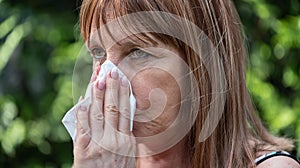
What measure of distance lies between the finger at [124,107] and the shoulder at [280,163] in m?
0.37

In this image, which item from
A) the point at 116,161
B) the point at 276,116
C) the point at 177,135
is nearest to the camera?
the point at 116,161

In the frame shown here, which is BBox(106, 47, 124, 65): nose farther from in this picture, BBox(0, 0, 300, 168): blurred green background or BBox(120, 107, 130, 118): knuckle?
BBox(0, 0, 300, 168): blurred green background

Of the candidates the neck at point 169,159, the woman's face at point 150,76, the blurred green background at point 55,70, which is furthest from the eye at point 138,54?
the blurred green background at point 55,70

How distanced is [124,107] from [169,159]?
0.29 meters

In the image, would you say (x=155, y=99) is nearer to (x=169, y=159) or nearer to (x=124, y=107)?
(x=124, y=107)

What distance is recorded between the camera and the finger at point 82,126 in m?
1.66

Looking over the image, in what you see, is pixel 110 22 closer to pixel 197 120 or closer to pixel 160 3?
pixel 160 3

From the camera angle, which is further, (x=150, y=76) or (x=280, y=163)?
(x=280, y=163)

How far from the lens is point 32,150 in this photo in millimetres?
3100

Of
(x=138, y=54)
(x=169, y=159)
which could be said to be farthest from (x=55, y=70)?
(x=138, y=54)

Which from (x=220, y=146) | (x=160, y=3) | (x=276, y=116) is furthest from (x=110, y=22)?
(x=276, y=116)

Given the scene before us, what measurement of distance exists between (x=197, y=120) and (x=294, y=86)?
1042 millimetres

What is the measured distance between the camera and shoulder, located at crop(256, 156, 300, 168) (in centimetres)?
180

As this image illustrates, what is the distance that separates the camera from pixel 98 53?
5.79ft
